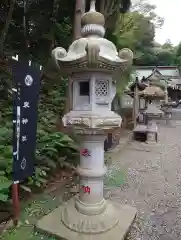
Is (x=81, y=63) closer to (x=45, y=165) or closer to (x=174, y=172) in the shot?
(x=45, y=165)

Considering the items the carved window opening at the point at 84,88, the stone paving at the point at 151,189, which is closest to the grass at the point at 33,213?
the stone paving at the point at 151,189

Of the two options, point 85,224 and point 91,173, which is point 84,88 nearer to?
point 91,173

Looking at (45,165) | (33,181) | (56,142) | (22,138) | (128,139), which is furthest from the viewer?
(128,139)

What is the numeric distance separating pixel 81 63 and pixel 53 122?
11.2 feet

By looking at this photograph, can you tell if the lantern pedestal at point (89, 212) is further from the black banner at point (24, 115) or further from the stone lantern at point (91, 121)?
the black banner at point (24, 115)

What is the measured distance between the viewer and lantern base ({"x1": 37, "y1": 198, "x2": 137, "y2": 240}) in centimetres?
264

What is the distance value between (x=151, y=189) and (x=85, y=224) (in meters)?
2.11

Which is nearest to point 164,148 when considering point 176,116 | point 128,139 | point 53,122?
point 128,139

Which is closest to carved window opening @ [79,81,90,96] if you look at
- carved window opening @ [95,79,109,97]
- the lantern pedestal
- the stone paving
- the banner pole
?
carved window opening @ [95,79,109,97]

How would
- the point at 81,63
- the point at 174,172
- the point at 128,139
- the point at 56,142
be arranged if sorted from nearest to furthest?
the point at 81,63
the point at 56,142
the point at 174,172
the point at 128,139

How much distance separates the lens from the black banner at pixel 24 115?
2.57 m

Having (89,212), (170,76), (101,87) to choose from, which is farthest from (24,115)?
(170,76)

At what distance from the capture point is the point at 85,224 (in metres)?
Answer: 2.72

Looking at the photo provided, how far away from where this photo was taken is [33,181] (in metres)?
3.44
